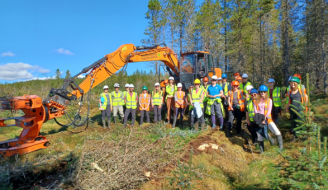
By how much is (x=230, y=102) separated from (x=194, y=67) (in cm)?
276

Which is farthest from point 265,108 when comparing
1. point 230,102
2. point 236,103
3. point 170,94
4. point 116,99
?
point 116,99

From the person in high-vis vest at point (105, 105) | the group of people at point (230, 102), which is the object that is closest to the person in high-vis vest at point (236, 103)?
the group of people at point (230, 102)

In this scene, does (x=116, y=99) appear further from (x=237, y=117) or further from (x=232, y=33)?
(x=232, y=33)

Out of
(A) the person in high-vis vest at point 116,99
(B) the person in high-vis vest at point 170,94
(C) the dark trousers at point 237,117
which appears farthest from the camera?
(B) the person in high-vis vest at point 170,94

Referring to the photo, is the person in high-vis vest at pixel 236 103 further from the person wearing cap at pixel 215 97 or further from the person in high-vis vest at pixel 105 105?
the person in high-vis vest at pixel 105 105

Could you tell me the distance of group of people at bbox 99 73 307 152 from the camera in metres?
5.39

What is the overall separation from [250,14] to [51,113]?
2226 cm

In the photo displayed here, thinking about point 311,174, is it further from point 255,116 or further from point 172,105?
point 172,105

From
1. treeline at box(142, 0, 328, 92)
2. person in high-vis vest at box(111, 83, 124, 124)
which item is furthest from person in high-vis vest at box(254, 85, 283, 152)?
treeline at box(142, 0, 328, 92)

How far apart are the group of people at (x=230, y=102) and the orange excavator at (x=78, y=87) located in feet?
3.55

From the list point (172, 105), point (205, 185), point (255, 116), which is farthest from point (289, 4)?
point (205, 185)

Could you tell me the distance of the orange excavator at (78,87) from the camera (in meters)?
5.35

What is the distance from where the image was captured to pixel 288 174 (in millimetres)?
2395

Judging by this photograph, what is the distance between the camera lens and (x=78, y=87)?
6387 millimetres
